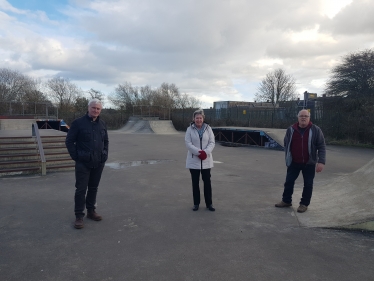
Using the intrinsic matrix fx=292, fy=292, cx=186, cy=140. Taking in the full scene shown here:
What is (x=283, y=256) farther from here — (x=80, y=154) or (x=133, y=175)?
(x=133, y=175)

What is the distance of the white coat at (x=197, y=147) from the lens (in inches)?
198

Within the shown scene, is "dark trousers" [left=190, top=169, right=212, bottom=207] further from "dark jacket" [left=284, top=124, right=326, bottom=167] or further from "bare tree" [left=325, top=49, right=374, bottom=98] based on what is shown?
"bare tree" [left=325, top=49, right=374, bottom=98]

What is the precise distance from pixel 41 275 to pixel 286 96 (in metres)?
45.4

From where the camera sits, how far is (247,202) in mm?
5719

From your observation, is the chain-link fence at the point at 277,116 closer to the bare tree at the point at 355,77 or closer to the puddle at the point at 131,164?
the bare tree at the point at 355,77

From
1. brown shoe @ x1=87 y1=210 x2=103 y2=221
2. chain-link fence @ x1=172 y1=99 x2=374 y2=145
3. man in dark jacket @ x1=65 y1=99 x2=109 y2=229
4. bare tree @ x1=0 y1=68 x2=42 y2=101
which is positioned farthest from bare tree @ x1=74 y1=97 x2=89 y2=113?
man in dark jacket @ x1=65 y1=99 x2=109 y2=229

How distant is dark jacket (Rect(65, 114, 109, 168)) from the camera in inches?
169

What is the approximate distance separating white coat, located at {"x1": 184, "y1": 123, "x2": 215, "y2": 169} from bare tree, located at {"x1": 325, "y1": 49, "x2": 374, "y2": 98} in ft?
62.2

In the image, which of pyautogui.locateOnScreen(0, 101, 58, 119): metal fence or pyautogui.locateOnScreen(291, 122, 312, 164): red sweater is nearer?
pyautogui.locateOnScreen(291, 122, 312, 164): red sweater

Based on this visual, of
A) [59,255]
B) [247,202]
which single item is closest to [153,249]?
[59,255]

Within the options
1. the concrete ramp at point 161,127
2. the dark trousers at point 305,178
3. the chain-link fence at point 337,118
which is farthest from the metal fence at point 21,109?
the dark trousers at point 305,178

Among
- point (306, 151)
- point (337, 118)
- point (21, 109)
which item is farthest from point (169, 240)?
point (21, 109)

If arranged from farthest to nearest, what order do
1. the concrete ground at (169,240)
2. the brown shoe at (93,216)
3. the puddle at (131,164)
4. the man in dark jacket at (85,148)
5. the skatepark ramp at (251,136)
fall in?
1. the skatepark ramp at (251,136)
2. the puddle at (131,164)
3. the brown shoe at (93,216)
4. the man in dark jacket at (85,148)
5. the concrete ground at (169,240)

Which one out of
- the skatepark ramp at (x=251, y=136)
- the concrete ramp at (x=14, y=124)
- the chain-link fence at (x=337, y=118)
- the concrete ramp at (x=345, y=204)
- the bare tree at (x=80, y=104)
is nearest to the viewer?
the concrete ramp at (x=345, y=204)
